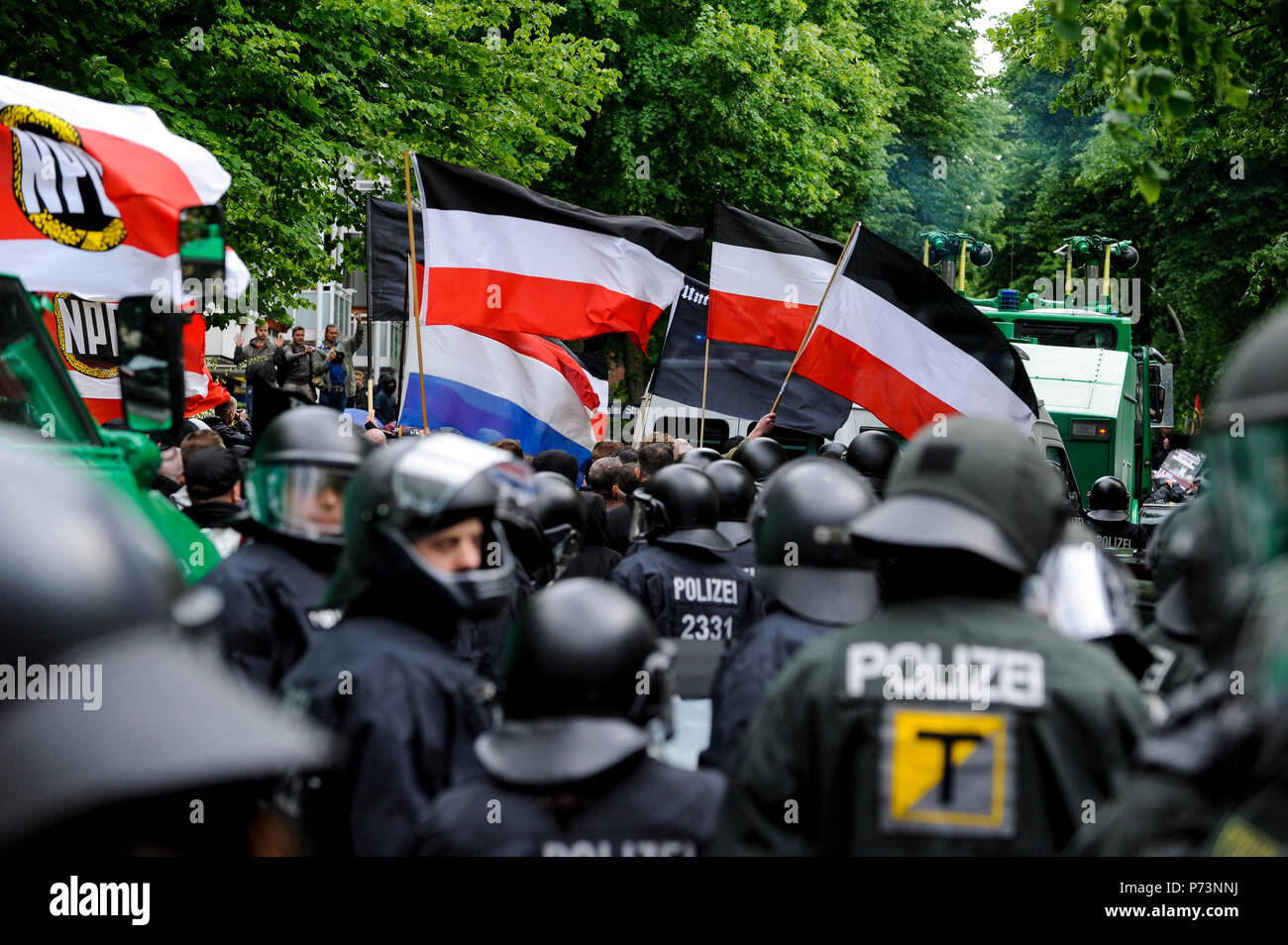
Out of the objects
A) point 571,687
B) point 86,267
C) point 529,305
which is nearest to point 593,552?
point 86,267

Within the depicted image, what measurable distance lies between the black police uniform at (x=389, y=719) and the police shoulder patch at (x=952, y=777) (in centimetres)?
100

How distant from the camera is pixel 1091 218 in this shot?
36.1 m

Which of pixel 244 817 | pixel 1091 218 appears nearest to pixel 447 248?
pixel 244 817

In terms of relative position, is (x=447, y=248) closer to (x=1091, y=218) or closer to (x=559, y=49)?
(x=559, y=49)

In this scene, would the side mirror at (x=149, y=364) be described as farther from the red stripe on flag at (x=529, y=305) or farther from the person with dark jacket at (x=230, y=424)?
the person with dark jacket at (x=230, y=424)

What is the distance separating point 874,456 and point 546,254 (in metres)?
3.27

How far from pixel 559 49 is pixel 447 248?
10.5 m

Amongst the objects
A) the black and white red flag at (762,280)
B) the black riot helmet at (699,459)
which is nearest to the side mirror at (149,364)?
the black riot helmet at (699,459)

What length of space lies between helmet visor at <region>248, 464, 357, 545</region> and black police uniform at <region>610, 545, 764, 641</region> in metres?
1.75

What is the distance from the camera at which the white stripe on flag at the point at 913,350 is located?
31.6ft

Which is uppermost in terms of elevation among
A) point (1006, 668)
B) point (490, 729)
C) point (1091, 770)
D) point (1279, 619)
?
point (1279, 619)

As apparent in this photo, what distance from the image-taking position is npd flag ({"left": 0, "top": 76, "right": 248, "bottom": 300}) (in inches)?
264

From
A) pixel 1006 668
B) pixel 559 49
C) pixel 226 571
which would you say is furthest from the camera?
pixel 559 49

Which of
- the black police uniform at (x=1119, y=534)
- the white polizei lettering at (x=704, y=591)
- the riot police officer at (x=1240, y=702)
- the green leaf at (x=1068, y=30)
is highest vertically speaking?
the green leaf at (x=1068, y=30)
